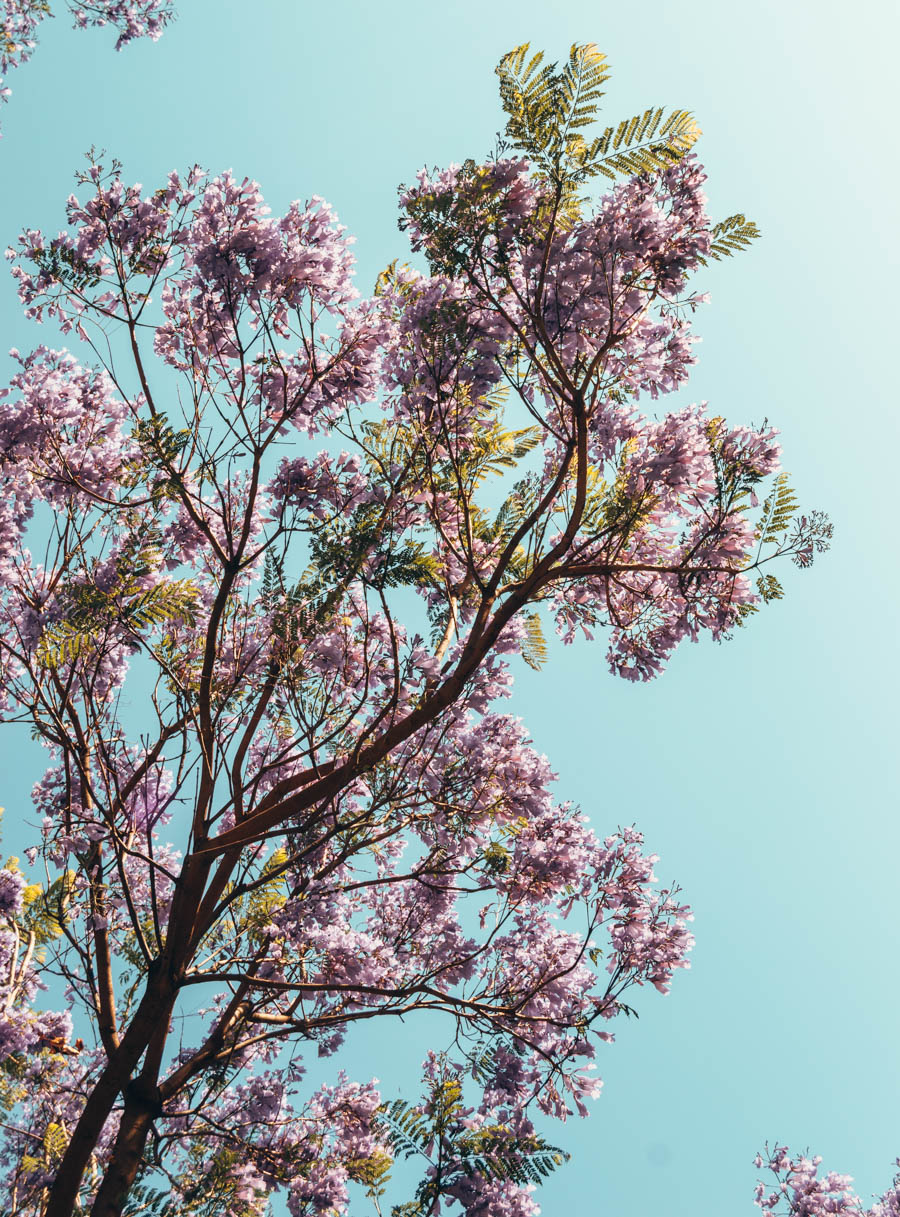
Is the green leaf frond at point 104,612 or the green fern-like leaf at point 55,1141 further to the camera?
the green fern-like leaf at point 55,1141

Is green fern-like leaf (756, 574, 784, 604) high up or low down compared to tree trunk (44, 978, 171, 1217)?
up

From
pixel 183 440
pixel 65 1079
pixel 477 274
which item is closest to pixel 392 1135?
pixel 65 1079

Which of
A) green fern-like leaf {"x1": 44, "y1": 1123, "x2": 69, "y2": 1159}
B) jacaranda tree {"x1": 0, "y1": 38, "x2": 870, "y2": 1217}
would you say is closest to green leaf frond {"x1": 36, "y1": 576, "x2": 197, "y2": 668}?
jacaranda tree {"x1": 0, "y1": 38, "x2": 870, "y2": 1217}

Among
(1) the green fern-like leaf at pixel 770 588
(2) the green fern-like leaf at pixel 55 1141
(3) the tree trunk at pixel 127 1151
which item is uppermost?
(1) the green fern-like leaf at pixel 770 588

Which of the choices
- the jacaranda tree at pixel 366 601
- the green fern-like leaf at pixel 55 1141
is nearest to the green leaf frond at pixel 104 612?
the jacaranda tree at pixel 366 601

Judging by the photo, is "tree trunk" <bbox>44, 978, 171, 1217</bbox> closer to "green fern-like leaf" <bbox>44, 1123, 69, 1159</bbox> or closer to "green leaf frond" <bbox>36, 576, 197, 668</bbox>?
"green fern-like leaf" <bbox>44, 1123, 69, 1159</bbox>

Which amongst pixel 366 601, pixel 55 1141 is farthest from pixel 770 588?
pixel 55 1141

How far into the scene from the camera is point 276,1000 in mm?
6113

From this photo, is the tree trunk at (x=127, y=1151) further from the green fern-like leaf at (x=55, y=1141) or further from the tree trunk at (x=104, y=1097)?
the green fern-like leaf at (x=55, y=1141)

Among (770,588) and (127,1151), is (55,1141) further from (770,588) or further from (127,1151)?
(770,588)

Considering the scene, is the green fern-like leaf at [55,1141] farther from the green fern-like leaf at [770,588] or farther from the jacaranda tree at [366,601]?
the green fern-like leaf at [770,588]

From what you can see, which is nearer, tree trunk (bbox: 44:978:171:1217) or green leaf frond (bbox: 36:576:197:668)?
tree trunk (bbox: 44:978:171:1217)

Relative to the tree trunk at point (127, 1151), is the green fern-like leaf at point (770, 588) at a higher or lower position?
higher

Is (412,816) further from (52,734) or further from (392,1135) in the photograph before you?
(392,1135)
